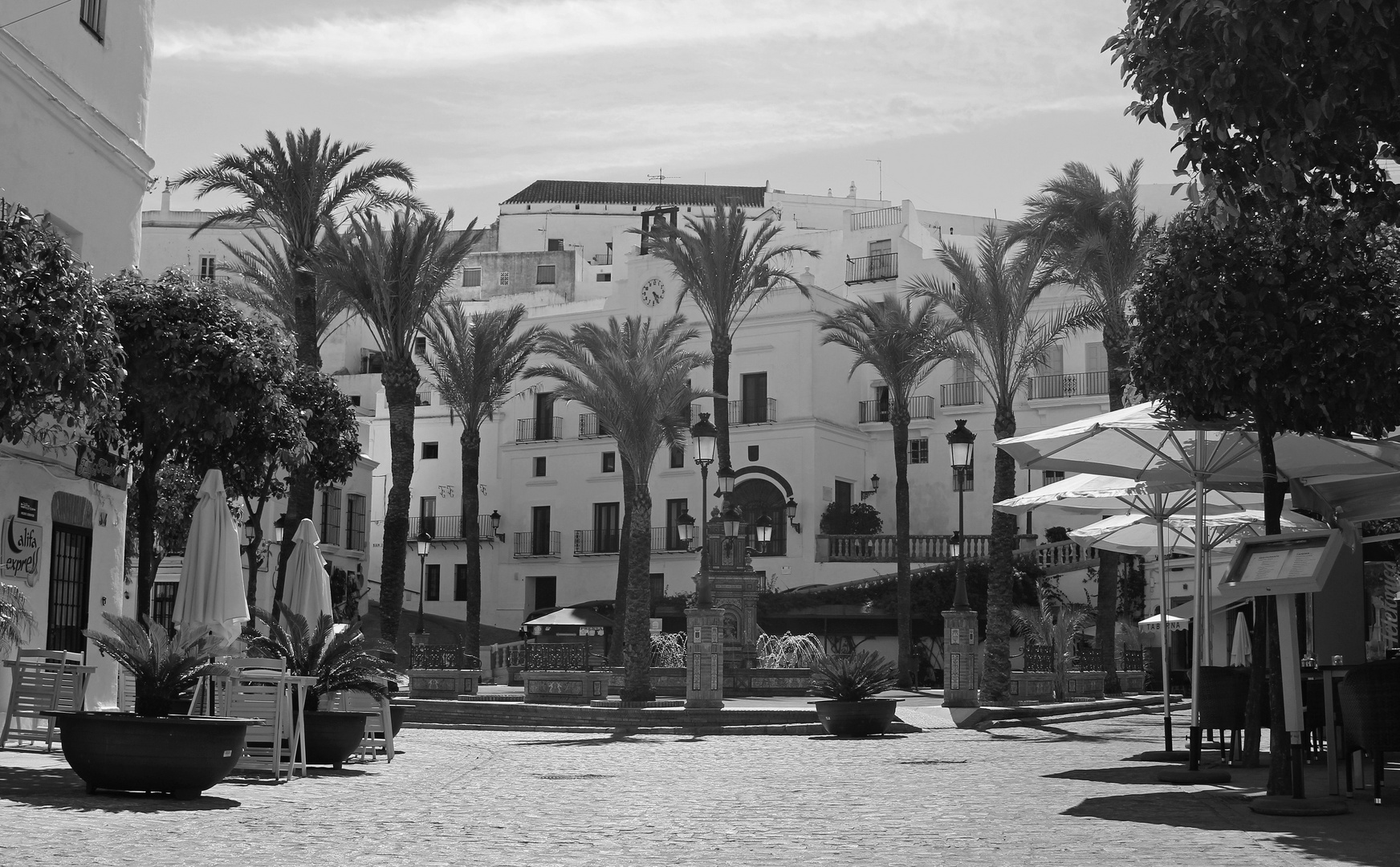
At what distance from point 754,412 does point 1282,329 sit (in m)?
39.9

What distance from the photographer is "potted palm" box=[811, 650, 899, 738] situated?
64.7ft

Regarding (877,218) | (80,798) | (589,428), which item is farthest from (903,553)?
(80,798)

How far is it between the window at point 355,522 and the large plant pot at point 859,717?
96.6 ft

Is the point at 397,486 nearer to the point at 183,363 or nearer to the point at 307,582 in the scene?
the point at 307,582

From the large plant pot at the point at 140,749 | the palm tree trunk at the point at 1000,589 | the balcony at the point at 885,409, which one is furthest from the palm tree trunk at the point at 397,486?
the balcony at the point at 885,409

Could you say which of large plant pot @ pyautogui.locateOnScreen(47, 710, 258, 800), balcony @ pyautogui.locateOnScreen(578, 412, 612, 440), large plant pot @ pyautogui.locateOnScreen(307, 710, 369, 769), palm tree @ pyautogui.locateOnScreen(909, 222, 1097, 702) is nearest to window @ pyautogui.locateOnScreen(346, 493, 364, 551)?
balcony @ pyautogui.locateOnScreen(578, 412, 612, 440)

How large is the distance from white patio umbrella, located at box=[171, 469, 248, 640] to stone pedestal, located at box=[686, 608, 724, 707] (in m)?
9.81

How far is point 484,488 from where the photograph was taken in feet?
179

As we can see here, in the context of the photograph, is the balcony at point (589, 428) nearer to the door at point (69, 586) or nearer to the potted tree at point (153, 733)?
the door at point (69, 586)

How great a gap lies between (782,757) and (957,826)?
7014mm

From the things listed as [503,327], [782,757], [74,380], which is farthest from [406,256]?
[74,380]

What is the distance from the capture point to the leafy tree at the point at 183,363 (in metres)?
14.5

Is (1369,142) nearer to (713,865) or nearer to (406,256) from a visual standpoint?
(713,865)

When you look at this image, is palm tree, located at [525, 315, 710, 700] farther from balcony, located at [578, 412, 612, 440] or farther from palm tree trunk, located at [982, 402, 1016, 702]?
balcony, located at [578, 412, 612, 440]
